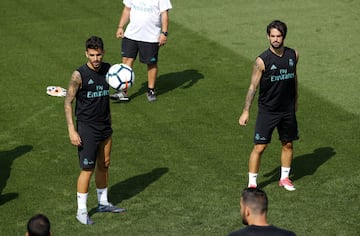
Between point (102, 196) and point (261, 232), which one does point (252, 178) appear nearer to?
point (102, 196)

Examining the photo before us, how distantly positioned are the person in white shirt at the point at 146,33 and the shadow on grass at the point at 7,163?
9.41 ft

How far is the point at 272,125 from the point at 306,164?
5.02 ft

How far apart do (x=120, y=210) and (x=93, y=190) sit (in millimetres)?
905

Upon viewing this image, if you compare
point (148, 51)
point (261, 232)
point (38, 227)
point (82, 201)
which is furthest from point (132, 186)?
point (261, 232)

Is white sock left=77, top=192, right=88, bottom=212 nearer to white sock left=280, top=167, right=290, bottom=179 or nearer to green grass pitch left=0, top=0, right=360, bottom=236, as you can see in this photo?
green grass pitch left=0, top=0, right=360, bottom=236

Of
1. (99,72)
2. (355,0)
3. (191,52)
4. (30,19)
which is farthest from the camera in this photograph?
(355,0)

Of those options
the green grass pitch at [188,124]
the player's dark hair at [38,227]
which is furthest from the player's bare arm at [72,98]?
the player's dark hair at [38,227]

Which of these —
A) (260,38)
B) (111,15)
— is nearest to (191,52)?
(260,38)

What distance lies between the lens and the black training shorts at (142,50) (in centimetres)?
1698

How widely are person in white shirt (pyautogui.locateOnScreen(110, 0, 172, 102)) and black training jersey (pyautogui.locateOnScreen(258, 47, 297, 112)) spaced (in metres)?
4.51

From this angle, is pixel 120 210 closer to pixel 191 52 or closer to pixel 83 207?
pixel 83 207

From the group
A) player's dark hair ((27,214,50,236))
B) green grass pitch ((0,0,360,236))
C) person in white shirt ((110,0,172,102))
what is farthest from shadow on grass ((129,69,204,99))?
player's dark hair ((27,214,50,236))

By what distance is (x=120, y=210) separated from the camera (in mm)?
12367

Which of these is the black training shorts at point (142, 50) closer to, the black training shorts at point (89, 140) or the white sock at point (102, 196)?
the white sock at point (102, 196)
